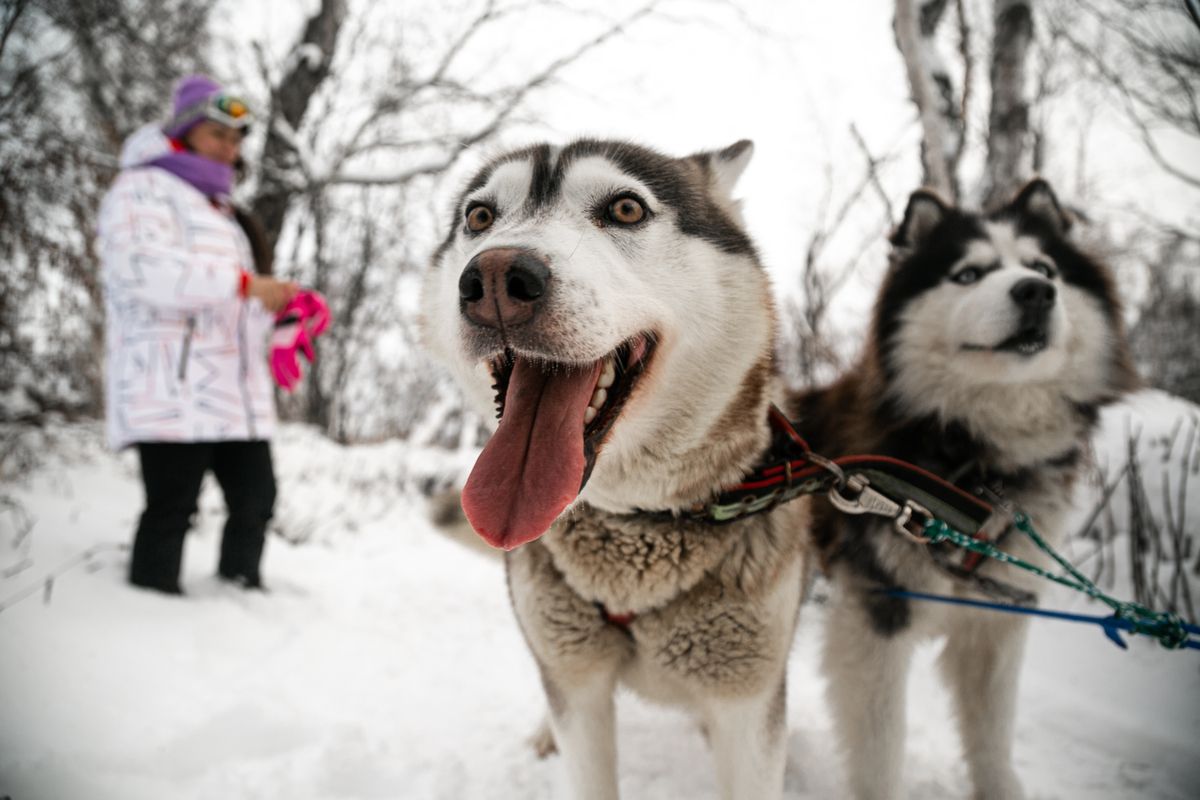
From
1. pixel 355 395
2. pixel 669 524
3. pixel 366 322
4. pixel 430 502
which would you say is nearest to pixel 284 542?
pixel 430 502

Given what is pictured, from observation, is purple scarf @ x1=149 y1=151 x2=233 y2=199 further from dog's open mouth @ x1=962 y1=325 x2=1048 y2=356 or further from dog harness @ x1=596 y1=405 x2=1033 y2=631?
dog's open mouth @ x1=962 y1=325 x2=1048 y2=356

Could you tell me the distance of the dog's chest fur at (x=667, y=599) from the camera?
141 cm

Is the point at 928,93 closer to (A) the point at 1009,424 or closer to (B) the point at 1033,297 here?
(B) the point at 1033,297

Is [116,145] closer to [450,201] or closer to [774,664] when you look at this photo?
[450,201]

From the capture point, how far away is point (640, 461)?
4.50 ft

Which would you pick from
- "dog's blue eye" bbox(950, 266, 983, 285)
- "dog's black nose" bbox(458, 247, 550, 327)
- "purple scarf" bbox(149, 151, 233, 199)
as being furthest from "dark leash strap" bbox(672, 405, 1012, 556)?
"purple scarf" bbox(149, 151, 233, 199)

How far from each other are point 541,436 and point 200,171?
2.64m

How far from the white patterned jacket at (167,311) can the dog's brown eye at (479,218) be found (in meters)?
1.65

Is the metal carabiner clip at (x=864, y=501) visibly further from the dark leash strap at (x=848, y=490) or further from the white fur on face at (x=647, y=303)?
the white fur on face at (x=647, y=303)

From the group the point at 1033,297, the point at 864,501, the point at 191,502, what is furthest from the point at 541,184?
the point at 191,502

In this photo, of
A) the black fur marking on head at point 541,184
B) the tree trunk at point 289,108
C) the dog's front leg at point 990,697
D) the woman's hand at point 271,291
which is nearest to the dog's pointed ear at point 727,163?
the black fur marking on head at point 541,184

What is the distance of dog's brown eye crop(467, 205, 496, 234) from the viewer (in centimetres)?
149

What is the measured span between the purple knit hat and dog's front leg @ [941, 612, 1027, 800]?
12.9ft

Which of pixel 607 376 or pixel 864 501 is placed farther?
pixel 864 501
